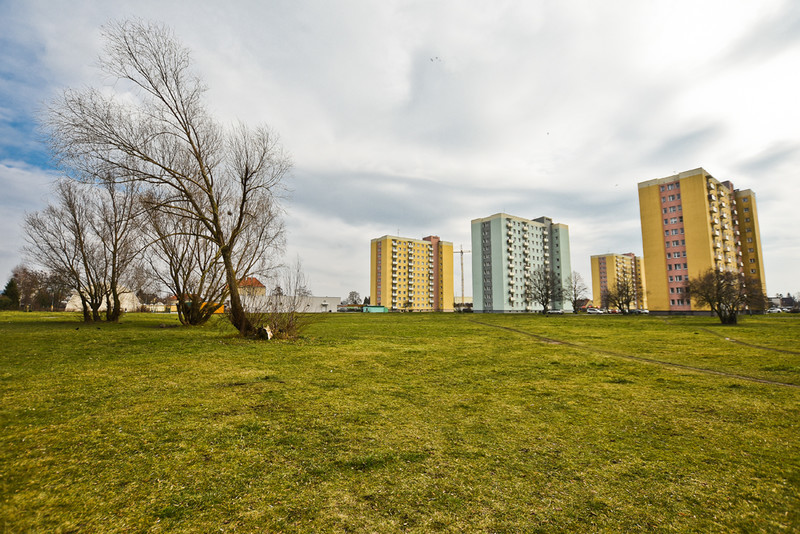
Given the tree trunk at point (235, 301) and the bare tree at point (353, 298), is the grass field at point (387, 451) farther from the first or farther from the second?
→ the bare tree at point (353, 298)

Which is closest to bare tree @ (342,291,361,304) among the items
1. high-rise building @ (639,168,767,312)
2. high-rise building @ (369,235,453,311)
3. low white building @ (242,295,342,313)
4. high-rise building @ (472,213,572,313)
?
high-rise building @ (369,235,453,311)

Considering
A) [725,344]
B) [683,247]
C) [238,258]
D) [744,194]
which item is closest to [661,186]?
[683,247]

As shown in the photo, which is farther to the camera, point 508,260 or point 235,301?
point 508,260

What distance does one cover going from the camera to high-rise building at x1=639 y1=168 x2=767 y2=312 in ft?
196

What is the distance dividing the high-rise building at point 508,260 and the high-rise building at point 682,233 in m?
28.7

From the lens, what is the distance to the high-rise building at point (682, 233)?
59.8 meters

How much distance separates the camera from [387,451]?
4199 mm

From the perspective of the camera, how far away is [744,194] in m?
72.6

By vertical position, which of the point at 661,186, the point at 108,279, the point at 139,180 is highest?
the point at 661,186

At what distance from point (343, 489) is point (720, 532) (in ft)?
10.3

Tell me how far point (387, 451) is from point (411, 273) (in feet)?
368

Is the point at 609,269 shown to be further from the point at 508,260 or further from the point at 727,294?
the point at 727,294

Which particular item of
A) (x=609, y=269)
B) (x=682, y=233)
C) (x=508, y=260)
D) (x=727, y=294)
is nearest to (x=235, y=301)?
(x=727, y=294)

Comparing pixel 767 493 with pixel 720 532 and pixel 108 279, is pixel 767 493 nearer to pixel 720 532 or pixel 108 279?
pixel 720 532
